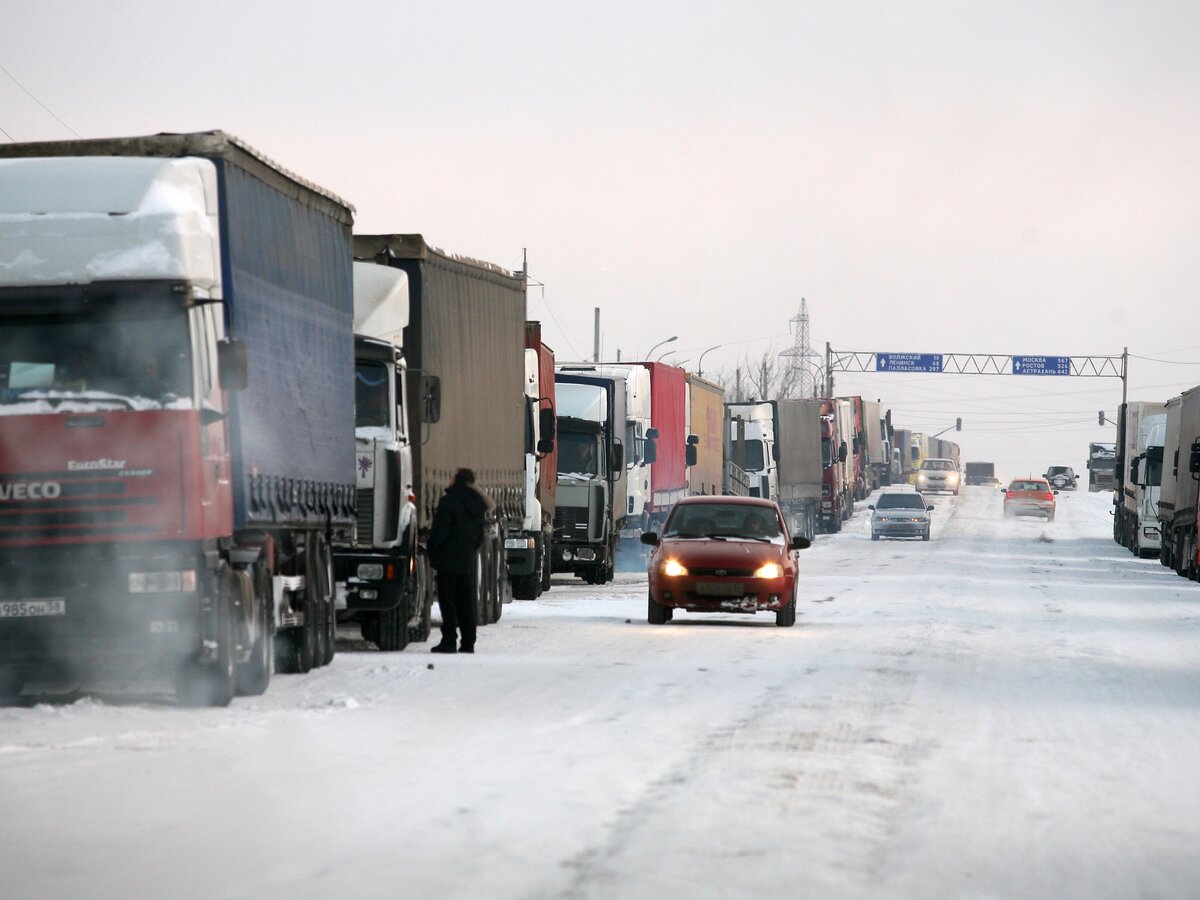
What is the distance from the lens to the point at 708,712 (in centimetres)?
1363

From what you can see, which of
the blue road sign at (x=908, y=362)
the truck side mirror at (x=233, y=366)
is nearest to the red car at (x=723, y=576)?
the truck side mirror at (x=233, y=366)

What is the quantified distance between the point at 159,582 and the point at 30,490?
1000 mm

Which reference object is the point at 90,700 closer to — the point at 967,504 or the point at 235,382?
the point at 235,382

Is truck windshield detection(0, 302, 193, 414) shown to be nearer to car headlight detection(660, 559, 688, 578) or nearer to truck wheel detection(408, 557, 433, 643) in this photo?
truck wheel detection(408, 557, 433, 643)

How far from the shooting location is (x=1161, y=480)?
46.0m

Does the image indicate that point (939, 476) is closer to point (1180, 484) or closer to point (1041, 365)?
point (1041, 365)

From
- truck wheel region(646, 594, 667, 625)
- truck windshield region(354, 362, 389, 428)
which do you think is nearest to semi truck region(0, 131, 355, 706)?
truck windshield region(354, 362, 389, 428)

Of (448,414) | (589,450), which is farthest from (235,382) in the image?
(589,450)

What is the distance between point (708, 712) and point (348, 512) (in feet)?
17.5

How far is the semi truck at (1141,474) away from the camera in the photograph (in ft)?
163

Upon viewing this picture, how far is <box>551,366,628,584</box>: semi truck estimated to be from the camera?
33.0m

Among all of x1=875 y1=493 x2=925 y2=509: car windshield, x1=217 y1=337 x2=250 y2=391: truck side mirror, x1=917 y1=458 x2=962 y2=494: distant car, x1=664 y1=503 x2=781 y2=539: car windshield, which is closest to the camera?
x1=217 y1=337 x2=250 y2=391: truck side mirror

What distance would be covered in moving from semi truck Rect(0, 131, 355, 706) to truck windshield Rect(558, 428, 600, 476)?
729 inches

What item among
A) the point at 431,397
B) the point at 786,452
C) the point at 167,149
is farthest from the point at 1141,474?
the point at 167,149
